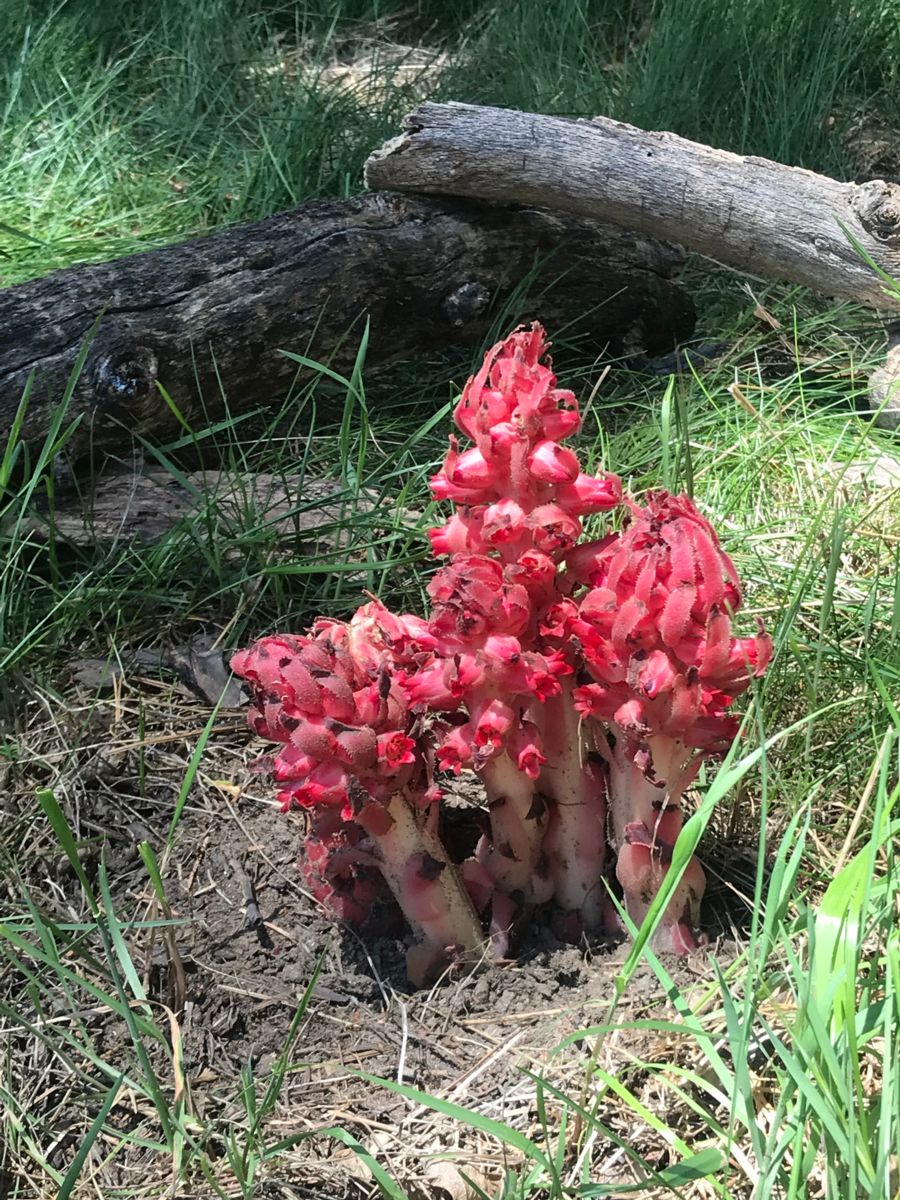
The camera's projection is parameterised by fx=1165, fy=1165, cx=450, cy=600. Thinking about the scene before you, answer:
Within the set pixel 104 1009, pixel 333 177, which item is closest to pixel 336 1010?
pixel 104 1009

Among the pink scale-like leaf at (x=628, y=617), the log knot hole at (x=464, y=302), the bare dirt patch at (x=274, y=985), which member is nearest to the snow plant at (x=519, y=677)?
the pink scale-like leaf at (x=628, y=617)

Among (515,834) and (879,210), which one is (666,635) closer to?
(515,834)

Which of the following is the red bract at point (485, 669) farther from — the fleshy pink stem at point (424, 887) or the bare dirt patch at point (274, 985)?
the bare dirt patch at point (274, 985)

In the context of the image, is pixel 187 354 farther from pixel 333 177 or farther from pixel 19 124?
pixel 19 124

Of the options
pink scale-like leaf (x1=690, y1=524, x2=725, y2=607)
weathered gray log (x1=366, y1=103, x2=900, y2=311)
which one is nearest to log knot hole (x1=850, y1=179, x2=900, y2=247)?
weathered gray log (x1=366, y1=103, x2=900, y2=311)

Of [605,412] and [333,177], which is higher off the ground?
[333,177]

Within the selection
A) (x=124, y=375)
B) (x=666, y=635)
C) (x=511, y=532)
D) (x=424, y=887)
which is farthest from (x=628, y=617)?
(x=124, y=375)

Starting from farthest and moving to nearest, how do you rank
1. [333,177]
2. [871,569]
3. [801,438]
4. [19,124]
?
[19,124] → [333,177] → [801,438] → [871,569]
